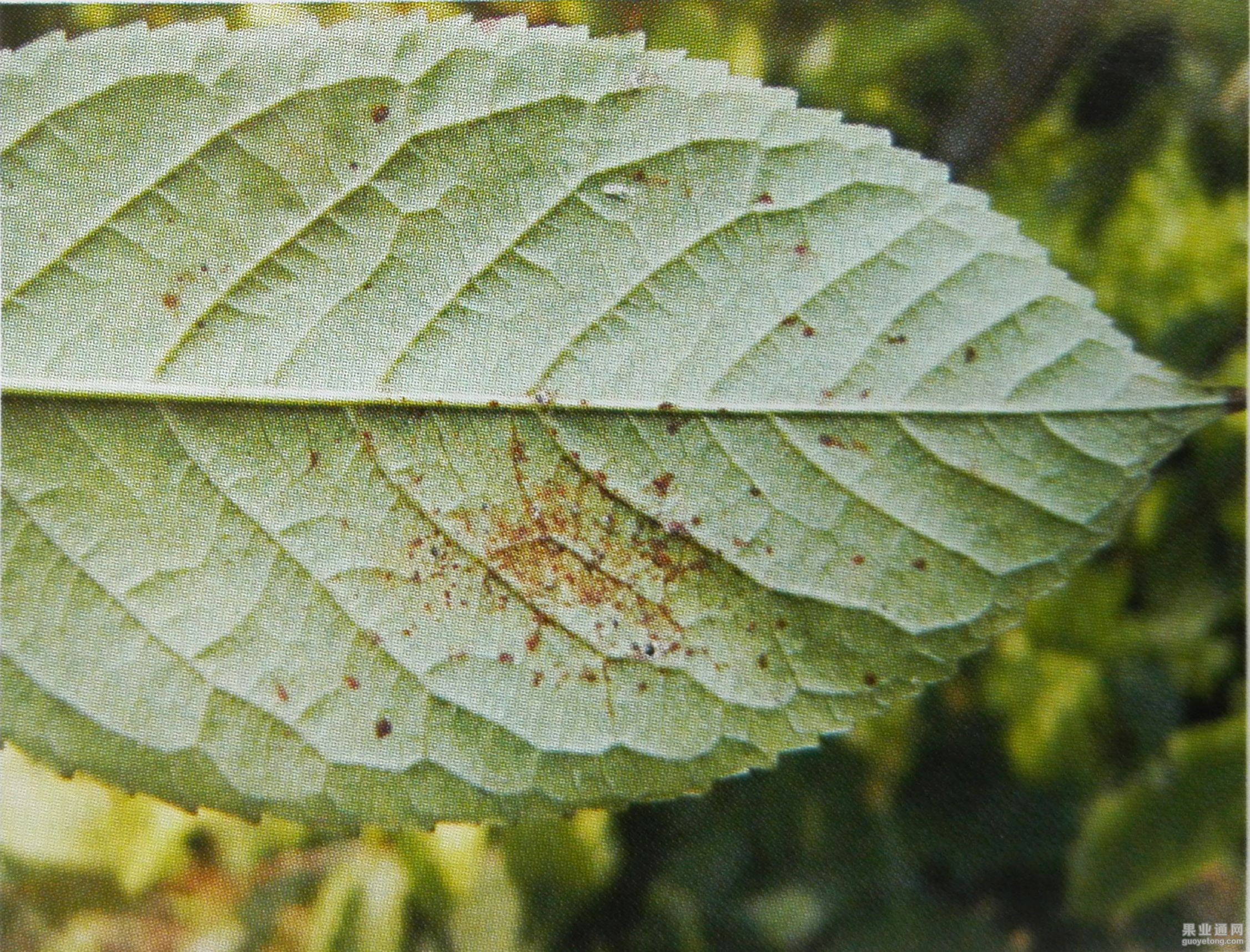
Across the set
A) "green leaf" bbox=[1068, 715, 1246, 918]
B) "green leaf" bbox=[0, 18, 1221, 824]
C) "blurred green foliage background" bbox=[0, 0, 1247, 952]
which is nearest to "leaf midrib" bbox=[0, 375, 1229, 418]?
"green leaf" bbox=[0, 18, 1221, 824]

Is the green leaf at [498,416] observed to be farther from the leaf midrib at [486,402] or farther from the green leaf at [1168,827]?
the green leaf at [1168,827]

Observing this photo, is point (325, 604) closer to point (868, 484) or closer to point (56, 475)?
point (56, 475)

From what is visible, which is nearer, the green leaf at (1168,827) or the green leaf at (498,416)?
the green leaf at (498,416)

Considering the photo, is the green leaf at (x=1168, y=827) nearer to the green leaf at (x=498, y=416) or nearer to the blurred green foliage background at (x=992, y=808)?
the blurred green foliage background at (x=992, y=808)

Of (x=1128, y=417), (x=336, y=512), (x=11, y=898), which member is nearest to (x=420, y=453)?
(x=336, y=512)

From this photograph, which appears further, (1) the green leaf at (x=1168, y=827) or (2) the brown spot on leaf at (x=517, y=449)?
(1) the green leaf at (x=1168, y=827)

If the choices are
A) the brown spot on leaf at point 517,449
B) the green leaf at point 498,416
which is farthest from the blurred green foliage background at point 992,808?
the brown spot on leaf at point 517,449
